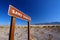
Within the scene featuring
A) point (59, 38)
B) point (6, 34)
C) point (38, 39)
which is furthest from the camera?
point (6, 34)

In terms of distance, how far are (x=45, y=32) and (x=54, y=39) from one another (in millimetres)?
753

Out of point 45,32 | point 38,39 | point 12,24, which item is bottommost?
point 38,39

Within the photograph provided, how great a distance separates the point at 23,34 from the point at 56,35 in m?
2.16

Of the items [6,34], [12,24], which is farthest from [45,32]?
[12,24]

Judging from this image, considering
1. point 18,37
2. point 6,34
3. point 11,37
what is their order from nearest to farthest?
point 11,37
point 18,37
point 6,34

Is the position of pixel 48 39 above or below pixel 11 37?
below

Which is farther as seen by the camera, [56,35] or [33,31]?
[33,31]

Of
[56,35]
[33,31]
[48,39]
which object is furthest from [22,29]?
[56,35]

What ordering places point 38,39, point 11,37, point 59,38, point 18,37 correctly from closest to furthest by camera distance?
point 11,37 → point 59,38 → point 38,39 → point 18,37

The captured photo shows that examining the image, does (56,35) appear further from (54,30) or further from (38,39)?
(38,39)

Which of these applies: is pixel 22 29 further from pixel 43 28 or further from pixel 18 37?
pixel 43 28

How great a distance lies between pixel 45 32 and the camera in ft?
18.0

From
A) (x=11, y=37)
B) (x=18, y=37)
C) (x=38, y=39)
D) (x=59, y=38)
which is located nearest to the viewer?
(x=11, y=37)

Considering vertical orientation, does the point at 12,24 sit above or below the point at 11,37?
above
